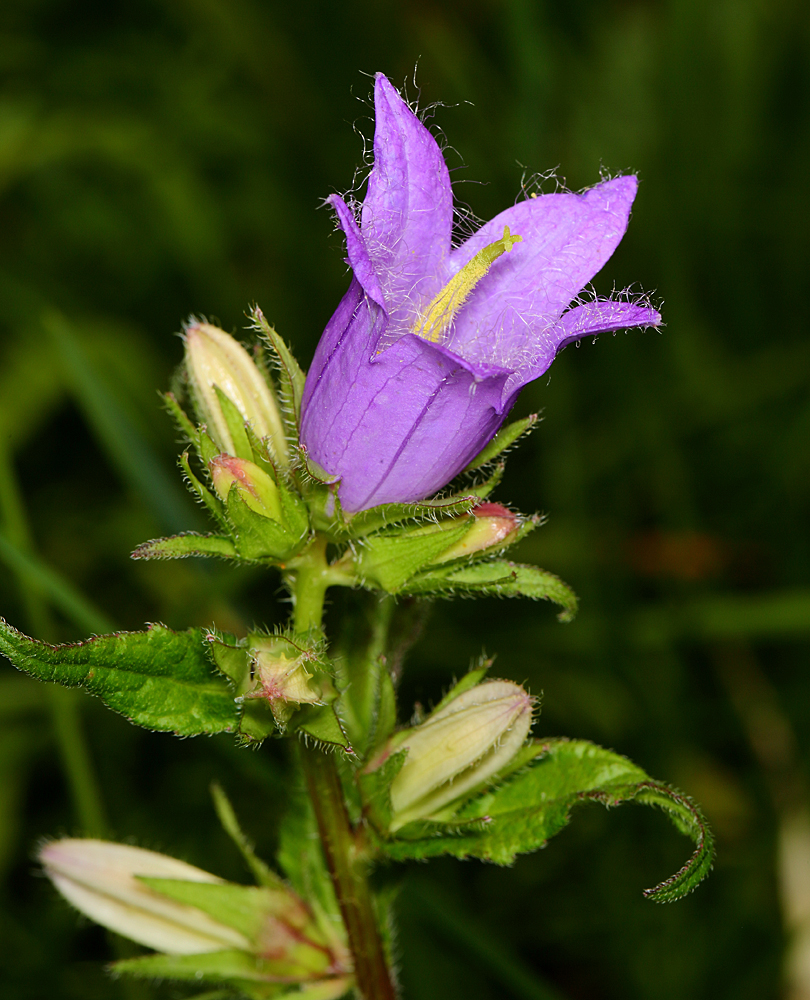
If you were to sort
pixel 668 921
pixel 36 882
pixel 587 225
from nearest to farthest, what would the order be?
pixel 587 225, pixel 668 921, pixel 36 882

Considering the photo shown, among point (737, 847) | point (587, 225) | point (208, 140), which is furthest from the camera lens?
point (208, 140)

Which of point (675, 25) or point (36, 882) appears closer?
point (36, 882)

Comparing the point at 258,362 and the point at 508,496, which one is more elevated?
the point at 508,496

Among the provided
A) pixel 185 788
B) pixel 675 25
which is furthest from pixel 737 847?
pixel 675 25

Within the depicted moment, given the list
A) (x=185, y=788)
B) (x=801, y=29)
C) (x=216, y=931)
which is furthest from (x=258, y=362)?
(x=801, y=29)

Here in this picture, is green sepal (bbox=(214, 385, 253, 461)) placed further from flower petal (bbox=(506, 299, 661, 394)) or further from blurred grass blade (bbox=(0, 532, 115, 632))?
blurred grass blade (bbox=(0, 532, 115, 632))

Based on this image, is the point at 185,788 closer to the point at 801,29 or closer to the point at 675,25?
the point at 675,25

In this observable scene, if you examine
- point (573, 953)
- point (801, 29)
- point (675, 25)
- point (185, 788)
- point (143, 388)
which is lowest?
point (573, 953)

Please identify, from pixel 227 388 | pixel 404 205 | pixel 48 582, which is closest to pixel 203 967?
pixel 48 582
